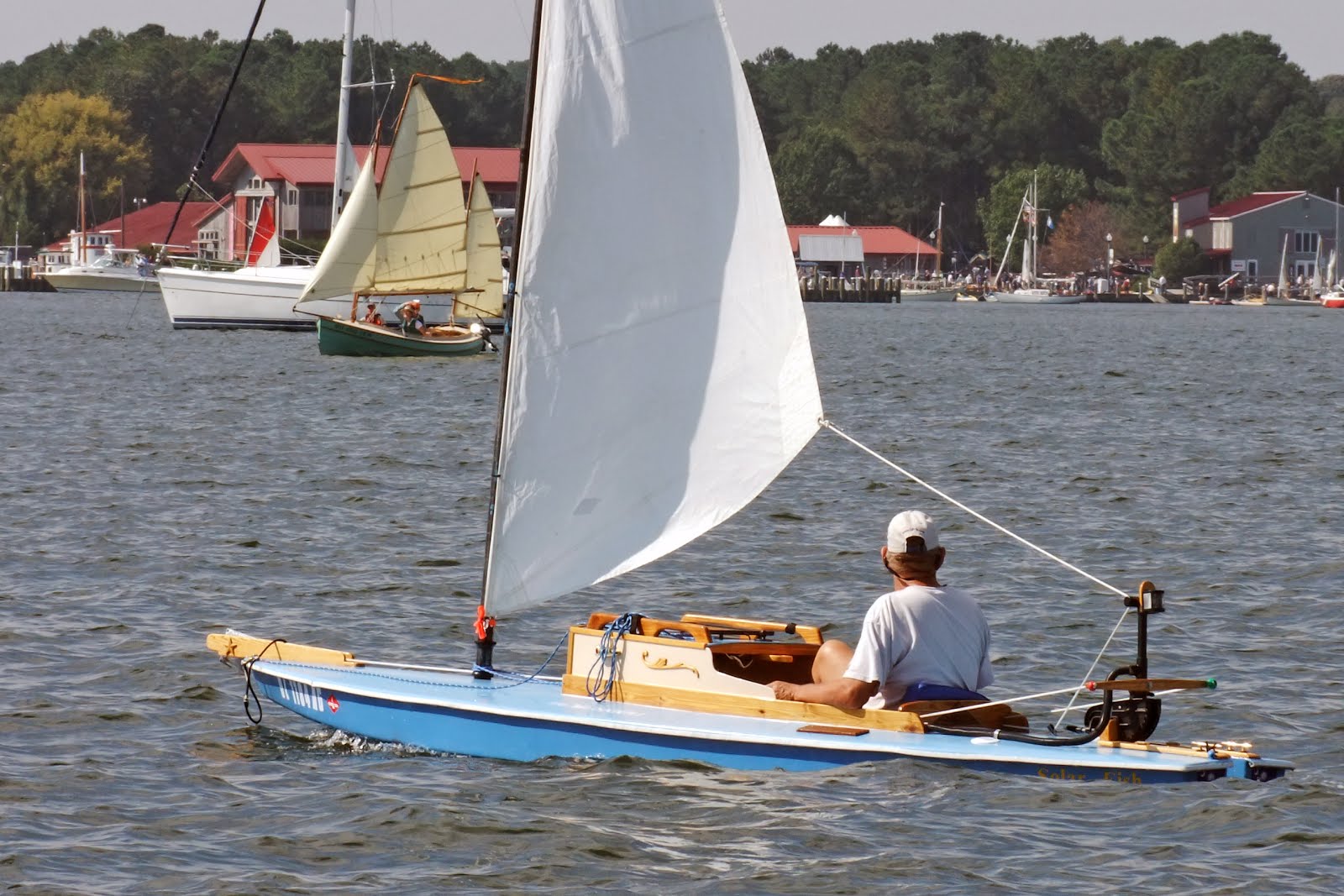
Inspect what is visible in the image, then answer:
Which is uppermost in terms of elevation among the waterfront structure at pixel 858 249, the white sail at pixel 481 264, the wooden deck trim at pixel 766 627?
the waterfront structure at pixel 858 249

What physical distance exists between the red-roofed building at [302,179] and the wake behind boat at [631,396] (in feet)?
371

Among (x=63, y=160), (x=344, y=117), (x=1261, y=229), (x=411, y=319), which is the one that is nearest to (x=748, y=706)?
(x=411, y=319)

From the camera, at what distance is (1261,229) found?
156000mm

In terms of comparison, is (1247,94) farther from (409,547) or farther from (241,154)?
(409,547)

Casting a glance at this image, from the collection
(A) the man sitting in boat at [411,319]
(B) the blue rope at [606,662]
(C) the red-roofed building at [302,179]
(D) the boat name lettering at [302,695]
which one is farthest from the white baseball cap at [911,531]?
(C) the red-roofed building at [302,179]

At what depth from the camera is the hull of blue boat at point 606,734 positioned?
38.3ft

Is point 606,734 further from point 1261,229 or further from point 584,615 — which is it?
point 1261,229

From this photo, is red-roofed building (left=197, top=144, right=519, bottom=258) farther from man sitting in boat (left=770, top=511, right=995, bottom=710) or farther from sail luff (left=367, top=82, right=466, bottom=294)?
man sitting in boat (left=770, top=511, right=995, bottom=710)

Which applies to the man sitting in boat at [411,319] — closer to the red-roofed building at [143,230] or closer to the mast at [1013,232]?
the red-roofed building at [143,230]

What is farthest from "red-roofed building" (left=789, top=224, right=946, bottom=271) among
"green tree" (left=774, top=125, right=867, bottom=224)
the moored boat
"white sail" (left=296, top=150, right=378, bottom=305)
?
"white sail" (left=296, top=150, right=378, bottom=305)

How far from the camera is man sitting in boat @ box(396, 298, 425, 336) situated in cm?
6219

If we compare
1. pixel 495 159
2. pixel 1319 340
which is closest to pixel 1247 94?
pixel 495 159

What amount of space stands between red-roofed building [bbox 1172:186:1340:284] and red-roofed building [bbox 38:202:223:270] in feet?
236

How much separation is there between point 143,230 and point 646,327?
496ft
